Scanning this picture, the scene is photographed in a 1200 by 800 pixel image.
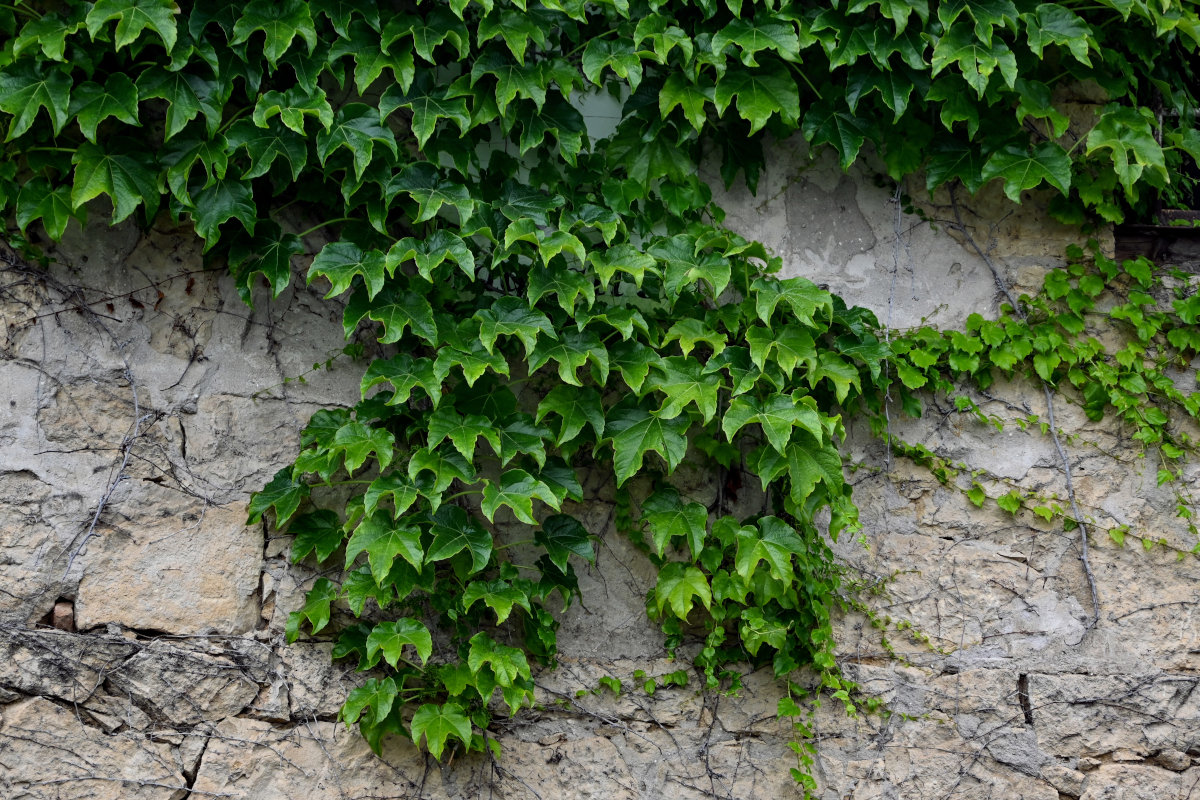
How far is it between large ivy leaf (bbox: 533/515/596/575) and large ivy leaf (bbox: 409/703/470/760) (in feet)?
1.53

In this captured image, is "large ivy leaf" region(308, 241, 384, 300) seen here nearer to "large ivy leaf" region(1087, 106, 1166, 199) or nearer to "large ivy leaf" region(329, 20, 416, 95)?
"large ivy leaf" region(329, 20, 416, 95)

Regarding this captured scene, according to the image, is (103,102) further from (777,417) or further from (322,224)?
(777,417)

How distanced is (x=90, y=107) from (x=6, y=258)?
47cm

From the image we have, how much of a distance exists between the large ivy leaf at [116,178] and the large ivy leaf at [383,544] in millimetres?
993

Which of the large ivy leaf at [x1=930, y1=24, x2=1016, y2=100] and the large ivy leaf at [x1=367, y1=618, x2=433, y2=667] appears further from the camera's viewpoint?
the large ivy leaf at [x1=930, y1=24, x2=1016, y2=100]

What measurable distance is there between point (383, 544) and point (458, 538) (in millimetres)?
190

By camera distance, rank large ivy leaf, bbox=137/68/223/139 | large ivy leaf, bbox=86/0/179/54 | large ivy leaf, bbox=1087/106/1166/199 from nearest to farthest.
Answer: large ivy leaf, bbox=86/0/179/54, large ivy leaf, bbox=137/68/223/139, large ivy leaf, bbox=1087/106/1166/199

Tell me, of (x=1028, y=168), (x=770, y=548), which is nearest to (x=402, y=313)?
(x=770, y=548)

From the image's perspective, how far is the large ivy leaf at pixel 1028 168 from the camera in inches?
103

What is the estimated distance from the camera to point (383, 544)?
234cm

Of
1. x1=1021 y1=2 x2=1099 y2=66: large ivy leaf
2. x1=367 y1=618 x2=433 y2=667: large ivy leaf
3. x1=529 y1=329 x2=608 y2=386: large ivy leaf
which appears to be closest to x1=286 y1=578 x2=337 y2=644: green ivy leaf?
x1=367 y1=618 x2=433 y2=667: large ivy leaf

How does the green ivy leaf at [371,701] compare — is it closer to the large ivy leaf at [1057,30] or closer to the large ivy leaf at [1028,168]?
the large ivy leaf at [1028,168]

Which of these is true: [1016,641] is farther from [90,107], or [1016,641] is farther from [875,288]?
[90,107]

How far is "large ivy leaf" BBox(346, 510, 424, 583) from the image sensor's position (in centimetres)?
232
